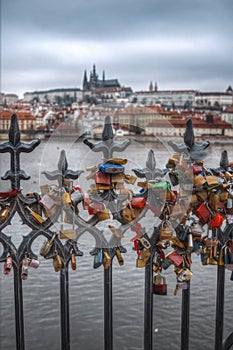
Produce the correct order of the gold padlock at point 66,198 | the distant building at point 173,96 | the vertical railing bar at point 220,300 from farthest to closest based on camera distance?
1. the distant building at point 173,96
2. the vertical railing bar at point 220,300
3. the gold padlock at point 66,198

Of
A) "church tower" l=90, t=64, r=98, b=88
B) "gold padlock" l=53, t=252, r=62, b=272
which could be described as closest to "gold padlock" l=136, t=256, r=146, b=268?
"gold padlock" l=53, t=252, r=62, b=272

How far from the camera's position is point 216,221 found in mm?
1268

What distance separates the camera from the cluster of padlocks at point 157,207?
118cm

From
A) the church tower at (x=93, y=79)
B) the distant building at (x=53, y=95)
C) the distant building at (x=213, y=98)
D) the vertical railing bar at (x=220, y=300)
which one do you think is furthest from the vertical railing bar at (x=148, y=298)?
the church tower at (x=93, y=79)

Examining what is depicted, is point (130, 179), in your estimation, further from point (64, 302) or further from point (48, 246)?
point (64, 302)

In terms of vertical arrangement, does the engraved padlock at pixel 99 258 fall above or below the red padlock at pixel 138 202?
below

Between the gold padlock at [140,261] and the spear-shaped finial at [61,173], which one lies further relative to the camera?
the gold padlock at [140,261]

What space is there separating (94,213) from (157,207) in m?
0.16

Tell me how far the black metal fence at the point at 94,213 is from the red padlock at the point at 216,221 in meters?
0.03

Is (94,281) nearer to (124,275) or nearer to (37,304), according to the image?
(124,275)

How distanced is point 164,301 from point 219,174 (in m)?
1.79

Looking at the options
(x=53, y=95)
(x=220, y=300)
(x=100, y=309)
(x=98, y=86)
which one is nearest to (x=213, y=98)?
(x=98, y=86)

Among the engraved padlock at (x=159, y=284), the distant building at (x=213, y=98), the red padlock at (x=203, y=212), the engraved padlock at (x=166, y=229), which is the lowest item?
the engraved padlock at (x=159, y=284)

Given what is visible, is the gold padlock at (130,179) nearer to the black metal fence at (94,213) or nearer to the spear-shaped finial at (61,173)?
the black metal fence at (94,213)
